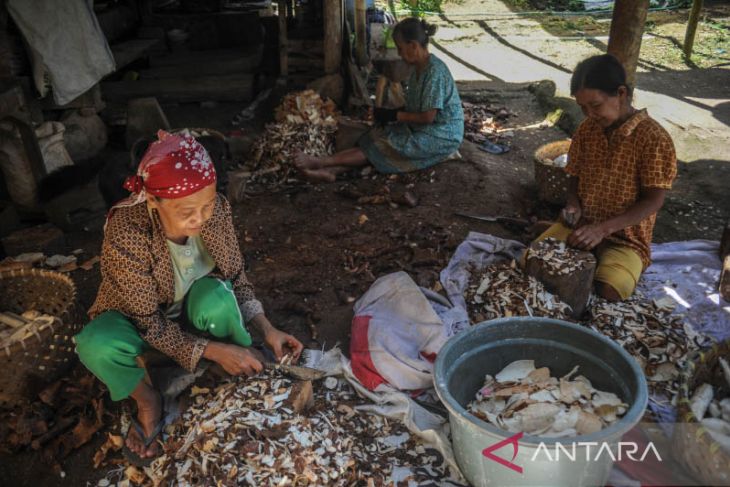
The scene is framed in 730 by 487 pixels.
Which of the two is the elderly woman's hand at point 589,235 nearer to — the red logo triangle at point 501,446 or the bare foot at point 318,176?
the red logo triangle at point 501,446

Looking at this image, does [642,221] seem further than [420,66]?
No

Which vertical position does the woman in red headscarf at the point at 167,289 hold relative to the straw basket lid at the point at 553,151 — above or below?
above

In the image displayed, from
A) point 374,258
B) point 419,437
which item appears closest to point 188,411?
point 419,437

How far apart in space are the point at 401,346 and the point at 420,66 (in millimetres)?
2671

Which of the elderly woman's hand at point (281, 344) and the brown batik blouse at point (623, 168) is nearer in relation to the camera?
the elderly woman's hand at point (281, 344)

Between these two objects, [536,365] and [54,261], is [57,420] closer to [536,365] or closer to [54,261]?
[54,261]

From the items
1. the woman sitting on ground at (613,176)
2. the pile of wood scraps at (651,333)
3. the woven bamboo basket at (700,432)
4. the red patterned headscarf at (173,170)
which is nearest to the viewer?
the woven bamboo basket at (700,432)

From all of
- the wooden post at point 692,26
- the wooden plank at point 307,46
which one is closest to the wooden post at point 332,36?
the wooden plank at point 307,46

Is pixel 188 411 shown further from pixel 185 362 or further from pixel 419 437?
pixel 419 437

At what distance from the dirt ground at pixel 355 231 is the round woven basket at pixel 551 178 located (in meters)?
0.11

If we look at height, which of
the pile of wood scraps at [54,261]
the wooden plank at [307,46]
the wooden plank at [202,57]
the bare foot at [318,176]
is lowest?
the pile of wood scraps at [54,261]

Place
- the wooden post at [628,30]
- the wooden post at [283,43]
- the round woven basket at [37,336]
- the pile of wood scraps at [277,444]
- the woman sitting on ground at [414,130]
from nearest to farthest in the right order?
1. the pile of wood scraps at [277,444]
2. the round woven basket at [37,336]
3. the wooden post at [628,30]
4. the woman sitting on ground at [414,130]
5. the wooden post at [283,43]

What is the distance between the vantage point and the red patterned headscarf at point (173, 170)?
211 centimetres

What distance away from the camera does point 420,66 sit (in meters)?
4.79
